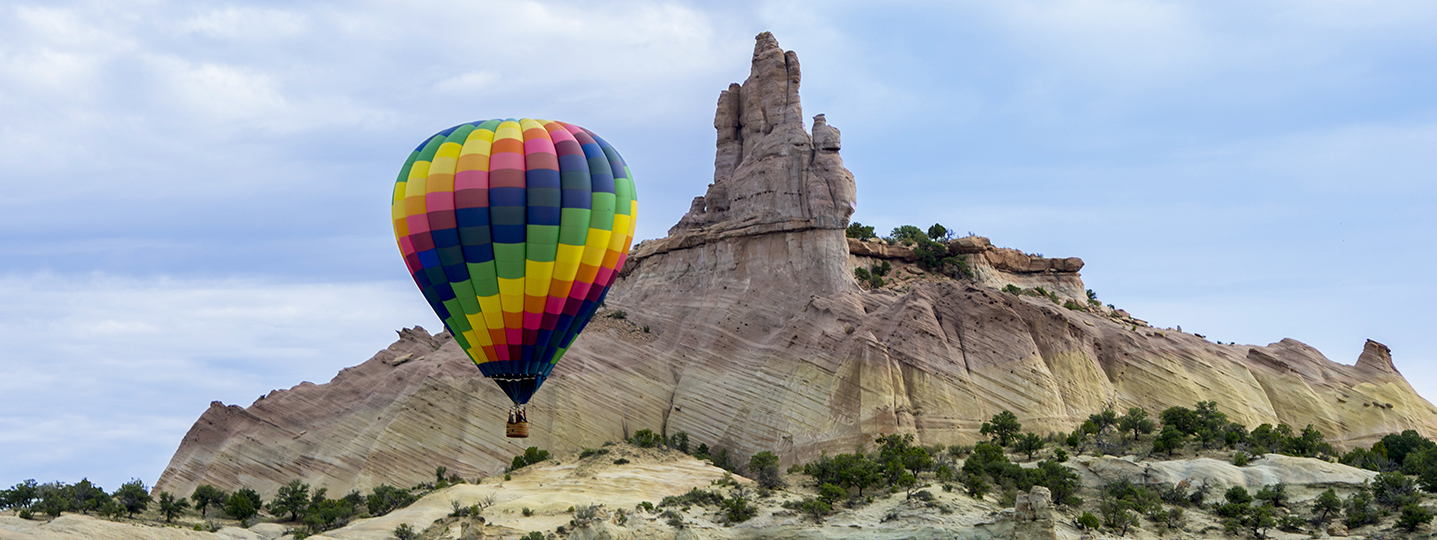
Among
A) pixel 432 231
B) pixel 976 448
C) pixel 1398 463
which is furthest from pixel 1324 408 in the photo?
pixel 432 231

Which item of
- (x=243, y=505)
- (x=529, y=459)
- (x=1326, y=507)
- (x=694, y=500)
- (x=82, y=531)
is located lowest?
(x=82, y=531)

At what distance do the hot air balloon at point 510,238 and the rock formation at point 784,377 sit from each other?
19.4 metres

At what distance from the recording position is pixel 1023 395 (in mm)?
64938

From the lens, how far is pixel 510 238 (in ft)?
149

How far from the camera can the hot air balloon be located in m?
45.5

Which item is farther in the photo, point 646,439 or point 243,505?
point 646,439

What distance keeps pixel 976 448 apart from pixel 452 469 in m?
25.5

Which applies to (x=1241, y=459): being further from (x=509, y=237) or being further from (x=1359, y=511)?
(x=509, y=237)

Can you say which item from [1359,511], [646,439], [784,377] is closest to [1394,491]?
[1359,511]

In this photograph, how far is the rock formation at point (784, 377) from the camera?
64.6m

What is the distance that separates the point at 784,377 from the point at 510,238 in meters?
24.9

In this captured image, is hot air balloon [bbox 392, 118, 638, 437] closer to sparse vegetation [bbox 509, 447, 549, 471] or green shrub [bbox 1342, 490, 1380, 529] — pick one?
sparse vegetation [bbox 509, 447, 549, 471]

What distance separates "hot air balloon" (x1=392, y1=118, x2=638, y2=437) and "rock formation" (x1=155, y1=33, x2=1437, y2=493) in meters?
19.4

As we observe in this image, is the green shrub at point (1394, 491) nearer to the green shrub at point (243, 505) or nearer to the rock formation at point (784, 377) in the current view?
the rock formation at point (784, 377)
